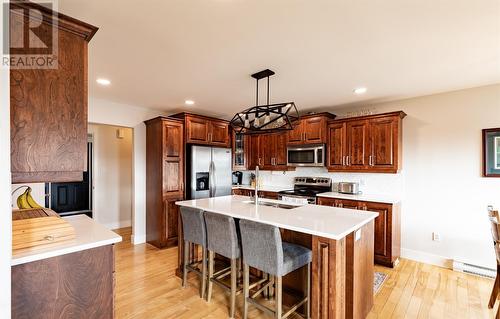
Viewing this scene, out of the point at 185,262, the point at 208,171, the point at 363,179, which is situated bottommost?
the point at 185,262

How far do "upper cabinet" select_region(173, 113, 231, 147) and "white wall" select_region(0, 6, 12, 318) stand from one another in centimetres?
319

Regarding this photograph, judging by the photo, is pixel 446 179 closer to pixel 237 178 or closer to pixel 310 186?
pixel 310 186

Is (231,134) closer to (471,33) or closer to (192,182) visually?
(192,182)

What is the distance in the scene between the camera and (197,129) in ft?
14.2

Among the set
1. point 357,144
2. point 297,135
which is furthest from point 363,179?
point 297,135

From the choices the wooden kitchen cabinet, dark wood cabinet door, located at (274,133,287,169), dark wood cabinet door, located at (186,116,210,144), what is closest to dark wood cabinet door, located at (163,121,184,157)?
the wooden kitchen cabinet

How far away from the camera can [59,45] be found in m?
1.42

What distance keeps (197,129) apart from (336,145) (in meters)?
2.41

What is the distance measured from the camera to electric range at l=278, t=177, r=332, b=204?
162 inches

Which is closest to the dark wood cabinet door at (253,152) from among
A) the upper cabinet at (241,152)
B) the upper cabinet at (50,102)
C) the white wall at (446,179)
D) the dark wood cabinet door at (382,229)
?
the upper cabinet at (241,152)

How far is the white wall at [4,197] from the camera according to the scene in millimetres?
983

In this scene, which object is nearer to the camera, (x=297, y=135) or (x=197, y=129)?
(x=197, y=129)

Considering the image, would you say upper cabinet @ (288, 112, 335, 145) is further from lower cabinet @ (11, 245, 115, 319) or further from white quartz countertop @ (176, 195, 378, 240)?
lower cabinet @ (11, 245, 115, 319)

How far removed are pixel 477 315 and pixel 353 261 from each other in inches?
57.8
